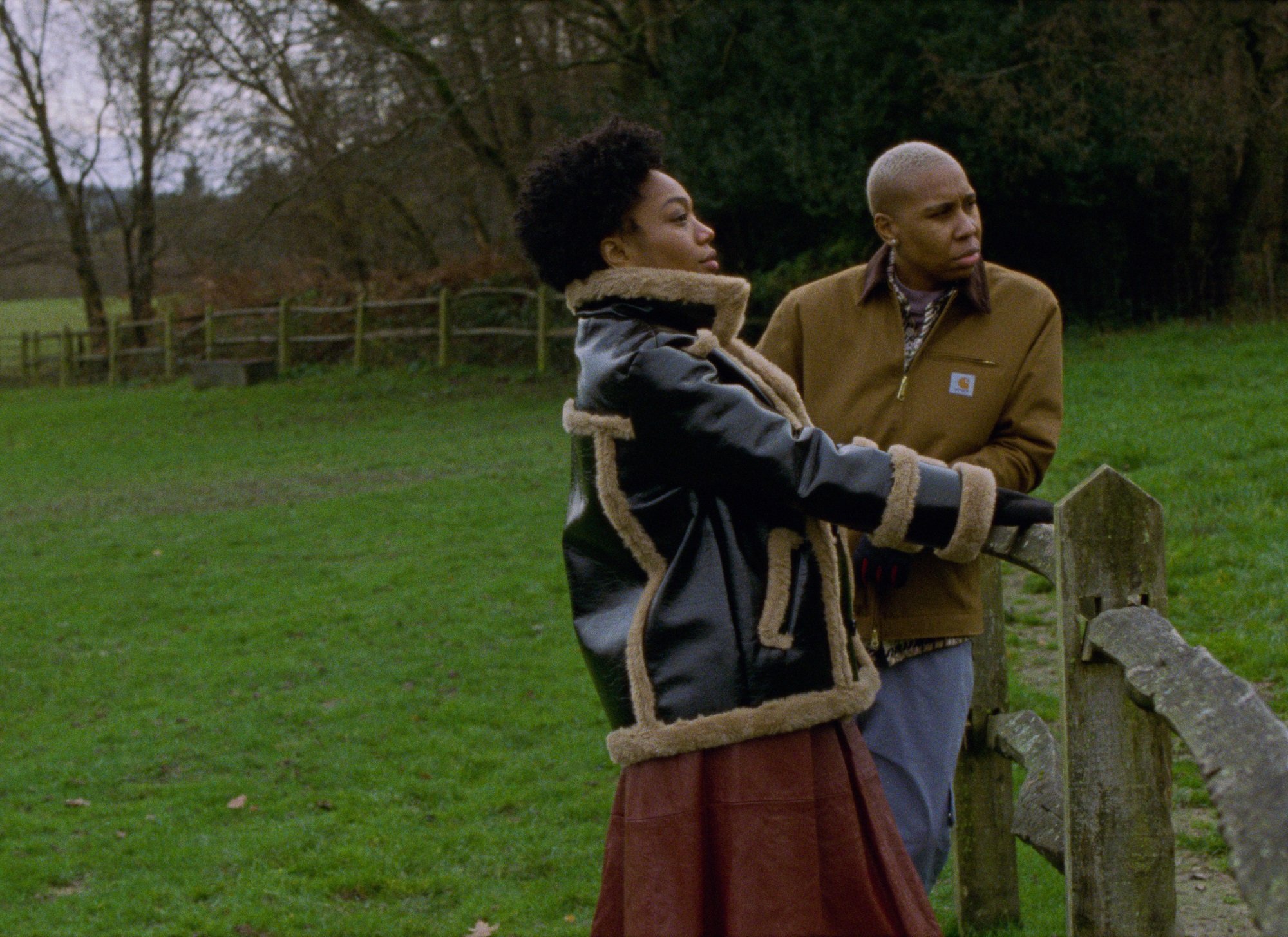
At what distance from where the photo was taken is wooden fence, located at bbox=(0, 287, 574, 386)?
25078 millimetres

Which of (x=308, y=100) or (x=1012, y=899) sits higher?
(x=308, y=100)

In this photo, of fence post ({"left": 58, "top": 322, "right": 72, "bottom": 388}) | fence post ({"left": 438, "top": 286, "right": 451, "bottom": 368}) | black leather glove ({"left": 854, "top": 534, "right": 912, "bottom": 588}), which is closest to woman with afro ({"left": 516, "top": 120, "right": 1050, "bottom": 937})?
black leather glove ({"left": 854, "top": 534, "right": 912, "bottom": 588})

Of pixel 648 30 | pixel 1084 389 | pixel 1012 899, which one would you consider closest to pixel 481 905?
pixel 1012 899

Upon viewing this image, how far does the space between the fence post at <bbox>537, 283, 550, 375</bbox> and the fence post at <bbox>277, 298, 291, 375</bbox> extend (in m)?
6.52

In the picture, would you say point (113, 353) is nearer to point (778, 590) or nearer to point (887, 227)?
point (887, 227)

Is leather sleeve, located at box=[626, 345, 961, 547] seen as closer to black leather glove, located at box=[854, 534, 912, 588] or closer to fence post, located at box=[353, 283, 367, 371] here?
black leather glove, located at box=[854, 534, 912, 588]

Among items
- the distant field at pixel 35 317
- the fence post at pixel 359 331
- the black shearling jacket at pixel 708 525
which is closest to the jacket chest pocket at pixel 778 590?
the black shearling jacket at pixel 708 525

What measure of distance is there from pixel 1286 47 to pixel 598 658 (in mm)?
17357

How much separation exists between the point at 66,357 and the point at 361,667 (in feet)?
93.6

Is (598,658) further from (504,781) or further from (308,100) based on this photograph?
(308,100)

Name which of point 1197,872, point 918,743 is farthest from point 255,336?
point 918,743

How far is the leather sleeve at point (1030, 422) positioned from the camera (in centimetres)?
308

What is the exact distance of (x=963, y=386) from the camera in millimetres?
3137

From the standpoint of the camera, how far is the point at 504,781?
21.9 feet
